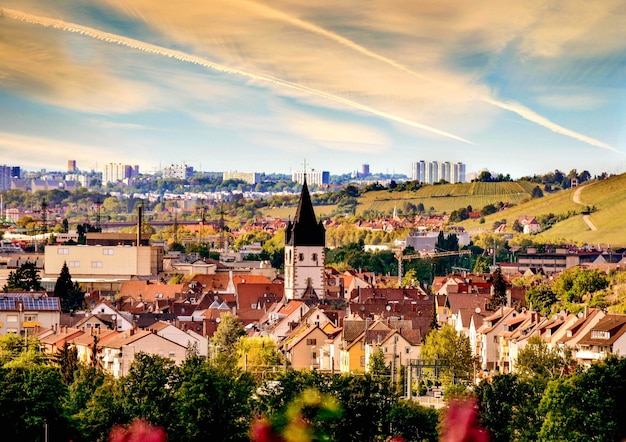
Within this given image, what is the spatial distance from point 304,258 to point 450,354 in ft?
61.5

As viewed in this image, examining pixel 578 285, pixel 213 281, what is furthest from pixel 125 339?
pixel 213 281

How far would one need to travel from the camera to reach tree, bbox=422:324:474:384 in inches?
1166

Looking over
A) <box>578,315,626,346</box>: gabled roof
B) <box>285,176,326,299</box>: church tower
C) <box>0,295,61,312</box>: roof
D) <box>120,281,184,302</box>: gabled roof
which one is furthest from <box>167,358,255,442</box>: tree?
<box>120,281,184,302</box>: gabled roof

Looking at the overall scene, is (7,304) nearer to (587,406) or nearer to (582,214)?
(587,406)

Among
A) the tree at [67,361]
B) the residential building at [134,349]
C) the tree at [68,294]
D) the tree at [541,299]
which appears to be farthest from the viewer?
the tree at [68,294]

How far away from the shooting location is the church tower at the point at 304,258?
160 feet

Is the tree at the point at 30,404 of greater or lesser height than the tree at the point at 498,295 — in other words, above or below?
below

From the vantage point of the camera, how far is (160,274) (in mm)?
66875

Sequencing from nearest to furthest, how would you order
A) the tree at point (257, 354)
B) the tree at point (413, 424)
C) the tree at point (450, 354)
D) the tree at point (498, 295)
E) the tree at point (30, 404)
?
1. the tree at point (30, 404)
2. the tree at point (413, 424)
3. the tree at point (450, 354)
4. the tree at point (257, 354)
5. the tree at point (498, 295)

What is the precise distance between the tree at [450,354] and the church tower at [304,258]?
51.2 ft

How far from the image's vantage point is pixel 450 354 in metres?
30.6

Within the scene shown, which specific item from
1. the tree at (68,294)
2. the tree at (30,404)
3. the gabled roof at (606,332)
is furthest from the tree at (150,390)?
the tree at (68,294)

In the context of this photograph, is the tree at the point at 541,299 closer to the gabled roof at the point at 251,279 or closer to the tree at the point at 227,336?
the tree at the point at 227,336

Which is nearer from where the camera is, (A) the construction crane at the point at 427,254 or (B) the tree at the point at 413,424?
(B) the tree at the point at 413,424
